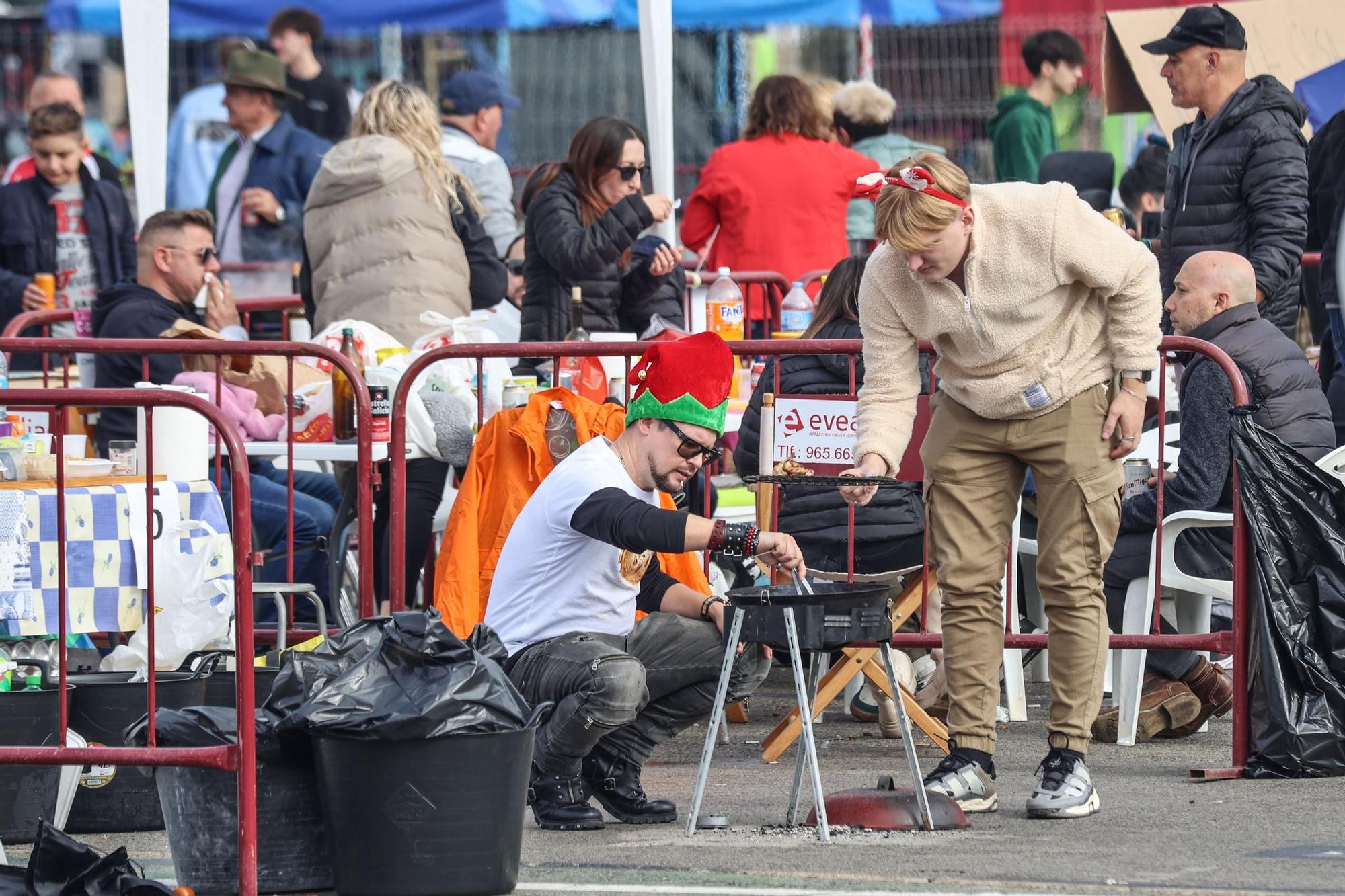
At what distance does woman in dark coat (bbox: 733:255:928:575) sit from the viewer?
22.3 feet

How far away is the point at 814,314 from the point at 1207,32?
77.9 inches

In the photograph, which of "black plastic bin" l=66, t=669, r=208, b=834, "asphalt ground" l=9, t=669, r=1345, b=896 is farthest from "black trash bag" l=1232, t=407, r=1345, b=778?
"black plastic bin" l=66, t=669, r=208, b=834

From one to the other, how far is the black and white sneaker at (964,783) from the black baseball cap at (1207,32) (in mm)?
3569

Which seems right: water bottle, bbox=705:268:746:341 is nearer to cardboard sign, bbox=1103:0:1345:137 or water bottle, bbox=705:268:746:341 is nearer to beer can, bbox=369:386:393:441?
beer can, bbox=369:386:393:441

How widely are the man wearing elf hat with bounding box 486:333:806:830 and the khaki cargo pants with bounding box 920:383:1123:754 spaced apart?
573 mm

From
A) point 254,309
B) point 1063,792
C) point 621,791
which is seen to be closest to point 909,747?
point 1063,792

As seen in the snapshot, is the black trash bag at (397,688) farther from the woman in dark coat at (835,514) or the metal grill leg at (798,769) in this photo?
the woman in dark coat at (835,514)

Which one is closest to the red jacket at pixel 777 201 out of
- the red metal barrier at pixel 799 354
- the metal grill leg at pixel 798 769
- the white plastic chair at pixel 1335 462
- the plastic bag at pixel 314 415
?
the plastic bag at pixel 314 415

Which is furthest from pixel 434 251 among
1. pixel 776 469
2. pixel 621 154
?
pixel 776 469

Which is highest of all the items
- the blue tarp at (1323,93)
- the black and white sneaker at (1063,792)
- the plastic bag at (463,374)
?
the blue tarp at (1323,93)

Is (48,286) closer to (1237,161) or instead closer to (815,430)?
(815,430)

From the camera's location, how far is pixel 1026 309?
5.27 m

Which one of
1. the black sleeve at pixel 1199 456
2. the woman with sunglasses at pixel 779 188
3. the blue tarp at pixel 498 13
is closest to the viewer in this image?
the black sleeve at pixel 1199 456

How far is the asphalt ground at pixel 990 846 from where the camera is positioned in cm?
466
